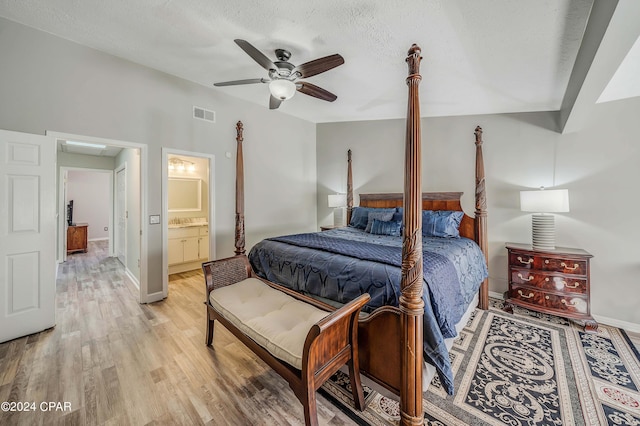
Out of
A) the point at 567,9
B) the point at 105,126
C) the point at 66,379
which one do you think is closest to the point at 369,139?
the point at 567,9

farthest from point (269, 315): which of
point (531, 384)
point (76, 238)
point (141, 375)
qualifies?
point (76, 238)

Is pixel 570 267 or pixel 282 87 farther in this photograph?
pixel 570 267

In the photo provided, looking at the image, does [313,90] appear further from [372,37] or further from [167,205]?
[167,205]

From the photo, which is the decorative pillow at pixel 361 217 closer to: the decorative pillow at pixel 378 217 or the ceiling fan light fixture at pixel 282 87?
the decorative pillow at pixel 378 217

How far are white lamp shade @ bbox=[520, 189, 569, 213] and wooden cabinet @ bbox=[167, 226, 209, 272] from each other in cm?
526

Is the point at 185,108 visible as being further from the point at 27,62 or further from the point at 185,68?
the point at 27,62

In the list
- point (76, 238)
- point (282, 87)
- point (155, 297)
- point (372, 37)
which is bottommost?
point (155, 297)

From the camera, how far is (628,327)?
8.55 ft

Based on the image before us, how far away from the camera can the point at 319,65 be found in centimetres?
221

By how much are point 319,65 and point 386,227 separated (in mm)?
2211

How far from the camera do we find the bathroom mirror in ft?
16.8

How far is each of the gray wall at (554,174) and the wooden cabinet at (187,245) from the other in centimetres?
356

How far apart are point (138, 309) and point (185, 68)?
3138 mm

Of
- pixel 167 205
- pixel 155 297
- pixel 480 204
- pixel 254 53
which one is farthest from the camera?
pixel 167 205
